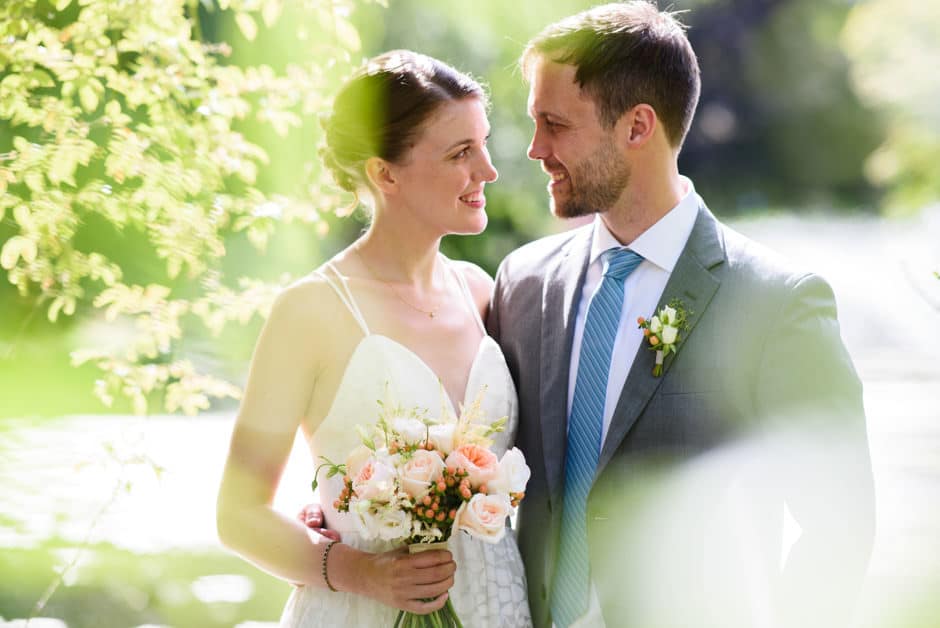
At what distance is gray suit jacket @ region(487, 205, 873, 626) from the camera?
238 cm

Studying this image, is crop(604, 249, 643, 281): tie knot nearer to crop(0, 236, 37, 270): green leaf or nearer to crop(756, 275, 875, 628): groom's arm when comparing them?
crop(756, 275, 875, 628): groom's arm

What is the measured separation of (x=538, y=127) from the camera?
286 centimetres

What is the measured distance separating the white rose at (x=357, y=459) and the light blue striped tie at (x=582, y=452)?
56 centimetres

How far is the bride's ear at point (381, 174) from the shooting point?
2734 millimetres

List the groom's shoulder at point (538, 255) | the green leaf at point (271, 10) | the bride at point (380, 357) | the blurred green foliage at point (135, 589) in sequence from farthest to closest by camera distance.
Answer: the blurred green foliage at point (135, 589), the green leaf at point (271, 10), the groom's shoulder at point (538, 255), the bride at point (380, 357)

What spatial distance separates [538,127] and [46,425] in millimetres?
5757

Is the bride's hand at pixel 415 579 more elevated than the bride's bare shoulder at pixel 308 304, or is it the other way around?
the bride's bare shoulder at pixel 308 304

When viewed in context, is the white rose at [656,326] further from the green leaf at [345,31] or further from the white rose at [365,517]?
the green leaf at [345,31]

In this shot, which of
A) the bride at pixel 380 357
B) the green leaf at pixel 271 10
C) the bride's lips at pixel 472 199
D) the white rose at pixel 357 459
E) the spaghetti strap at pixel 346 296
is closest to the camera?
the white rose at pixel 357 459

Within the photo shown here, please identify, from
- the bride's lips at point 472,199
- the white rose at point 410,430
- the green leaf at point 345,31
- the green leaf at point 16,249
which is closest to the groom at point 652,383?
the bride's lips at point 472,199

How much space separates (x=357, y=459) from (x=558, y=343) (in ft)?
A: 2.11

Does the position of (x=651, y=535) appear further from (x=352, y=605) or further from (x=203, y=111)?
(x=203, y=111)

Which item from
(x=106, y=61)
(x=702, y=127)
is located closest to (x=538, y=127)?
(x=106, y=61)

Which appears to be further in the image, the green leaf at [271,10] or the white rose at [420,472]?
the green leaf at [271,10]
